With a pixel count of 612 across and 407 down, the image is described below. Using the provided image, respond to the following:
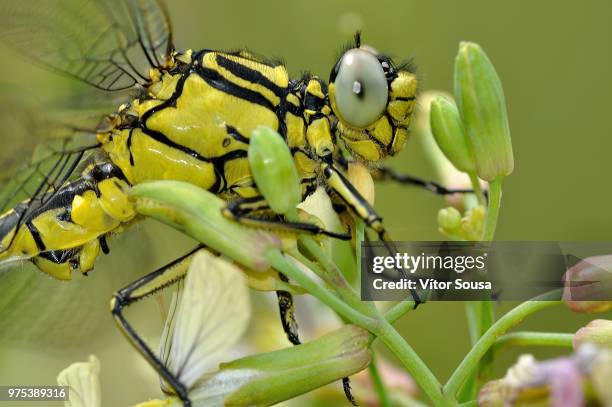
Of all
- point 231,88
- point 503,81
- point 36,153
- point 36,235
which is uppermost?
point 503,81

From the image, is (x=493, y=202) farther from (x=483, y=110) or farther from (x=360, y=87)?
(x=360, y=87)

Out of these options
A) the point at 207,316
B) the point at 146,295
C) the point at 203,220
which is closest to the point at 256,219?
the point at 203,220

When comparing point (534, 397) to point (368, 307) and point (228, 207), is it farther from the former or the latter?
point (228, 207)

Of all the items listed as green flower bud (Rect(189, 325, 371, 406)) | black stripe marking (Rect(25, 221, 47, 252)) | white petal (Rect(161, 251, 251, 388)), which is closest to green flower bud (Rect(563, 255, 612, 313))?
green flower bud (Rect(189, 325, 371, 406))

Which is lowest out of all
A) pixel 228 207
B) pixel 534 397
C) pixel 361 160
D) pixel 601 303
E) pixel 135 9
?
pixel 534 397

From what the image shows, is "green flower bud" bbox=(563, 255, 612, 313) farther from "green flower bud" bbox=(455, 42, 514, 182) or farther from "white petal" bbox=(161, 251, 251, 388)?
"white petal" bbox=(161, 251, 251, 388)

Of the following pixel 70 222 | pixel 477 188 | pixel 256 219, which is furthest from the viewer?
pixel 70 222

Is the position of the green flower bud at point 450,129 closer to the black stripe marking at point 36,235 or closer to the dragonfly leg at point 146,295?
the dragonfly leg at point 146,295

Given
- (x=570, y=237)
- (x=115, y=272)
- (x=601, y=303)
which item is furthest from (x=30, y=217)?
(x=570, y=237)
